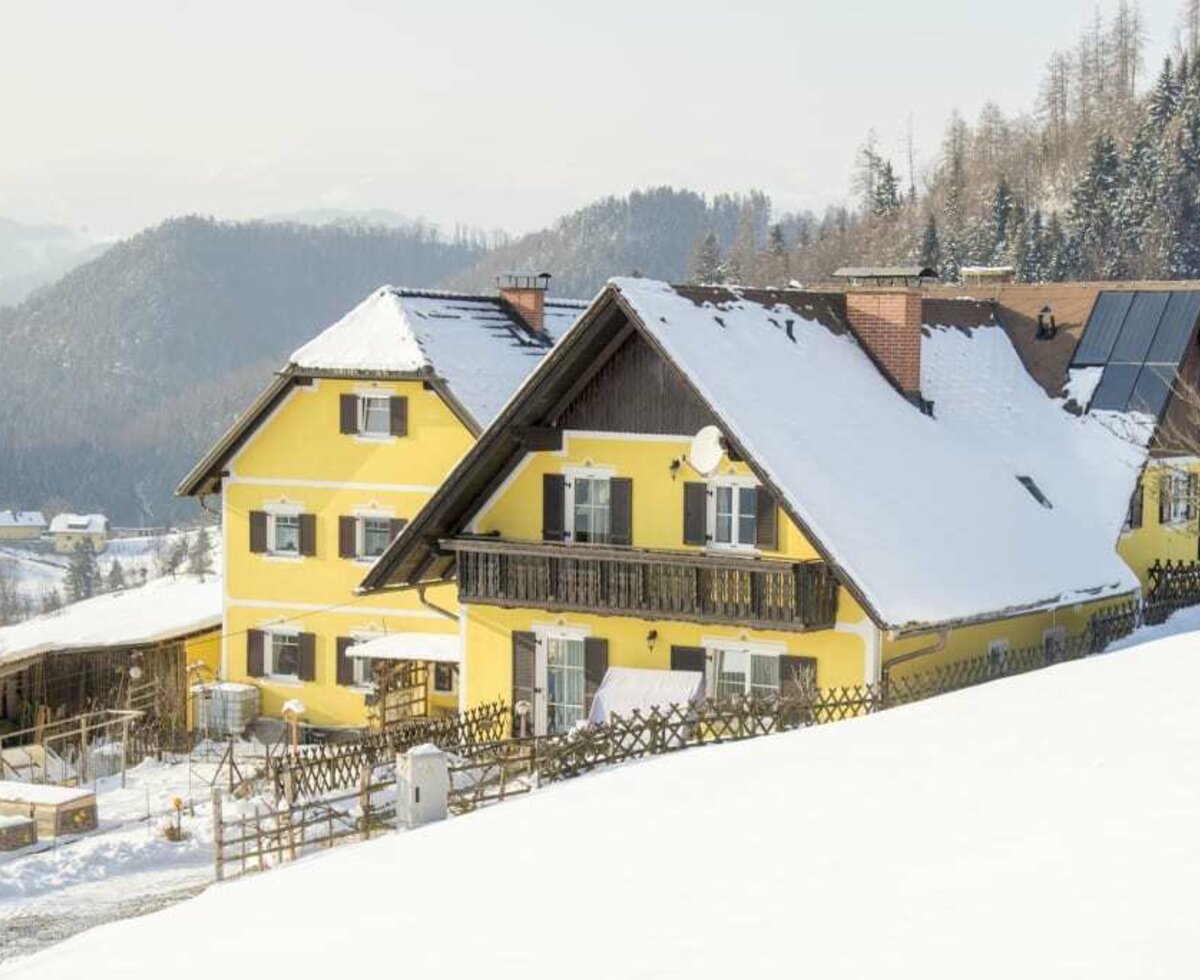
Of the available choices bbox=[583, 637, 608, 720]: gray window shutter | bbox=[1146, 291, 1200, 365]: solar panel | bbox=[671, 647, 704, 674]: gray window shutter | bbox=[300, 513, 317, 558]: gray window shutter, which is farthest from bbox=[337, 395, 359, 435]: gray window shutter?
bbox=[1146, 291, 1200, 365]: solar panel

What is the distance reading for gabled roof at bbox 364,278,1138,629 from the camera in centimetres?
2702

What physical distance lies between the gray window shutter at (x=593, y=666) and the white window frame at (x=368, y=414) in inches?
417

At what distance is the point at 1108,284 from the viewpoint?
129ft

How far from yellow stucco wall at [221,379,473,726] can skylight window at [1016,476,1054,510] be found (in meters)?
11.0

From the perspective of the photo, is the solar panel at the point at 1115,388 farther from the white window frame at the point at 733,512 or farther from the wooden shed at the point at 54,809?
the wooden shed at the point at 54,809

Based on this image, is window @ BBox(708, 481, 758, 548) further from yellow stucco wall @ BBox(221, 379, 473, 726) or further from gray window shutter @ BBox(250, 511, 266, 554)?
gray window shutter @ BBox(250, 511, 266, 554)

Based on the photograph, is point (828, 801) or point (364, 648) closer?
point (828, 801)

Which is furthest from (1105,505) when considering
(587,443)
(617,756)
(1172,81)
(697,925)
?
(1172,81)

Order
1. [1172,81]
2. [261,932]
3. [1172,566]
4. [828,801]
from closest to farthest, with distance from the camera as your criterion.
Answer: [261,932] → [828,801] → [1172,566] → [1172,81]

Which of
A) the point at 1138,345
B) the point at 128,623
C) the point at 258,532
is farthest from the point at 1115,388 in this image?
the point at 128,623

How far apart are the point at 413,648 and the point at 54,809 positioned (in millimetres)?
9527

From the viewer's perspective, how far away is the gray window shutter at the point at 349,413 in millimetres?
39094

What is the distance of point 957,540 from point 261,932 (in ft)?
53.2

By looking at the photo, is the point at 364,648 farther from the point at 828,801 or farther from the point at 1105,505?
the point at 828,801
